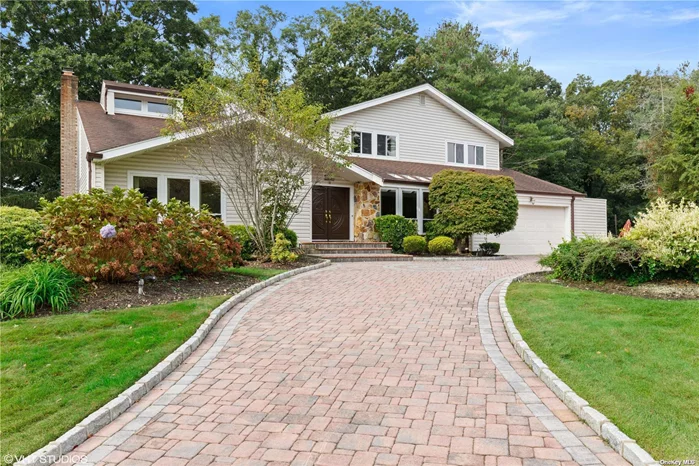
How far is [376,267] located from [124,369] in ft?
28.2

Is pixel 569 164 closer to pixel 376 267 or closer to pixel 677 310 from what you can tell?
pixel 376 267

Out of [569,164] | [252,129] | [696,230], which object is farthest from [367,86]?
[696,230]

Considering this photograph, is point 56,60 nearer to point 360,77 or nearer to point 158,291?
point 360,77

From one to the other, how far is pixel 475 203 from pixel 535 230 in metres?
6.22

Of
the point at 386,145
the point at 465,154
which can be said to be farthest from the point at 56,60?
the point at 465,154

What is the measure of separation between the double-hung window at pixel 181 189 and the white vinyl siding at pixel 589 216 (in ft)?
56.4

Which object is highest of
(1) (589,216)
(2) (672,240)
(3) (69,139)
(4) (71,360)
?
(3) (69,139)

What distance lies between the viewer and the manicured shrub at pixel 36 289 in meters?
6.24

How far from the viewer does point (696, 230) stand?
7711 millimetres

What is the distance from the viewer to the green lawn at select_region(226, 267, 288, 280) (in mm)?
9942

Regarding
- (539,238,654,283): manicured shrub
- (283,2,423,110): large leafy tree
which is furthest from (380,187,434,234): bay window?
(283,2,423,110): large leafy tree

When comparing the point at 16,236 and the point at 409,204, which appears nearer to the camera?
the point at 16,236

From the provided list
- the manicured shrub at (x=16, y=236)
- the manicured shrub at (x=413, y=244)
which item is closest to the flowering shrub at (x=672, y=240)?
the manicured shrub at (x=413, y=244)

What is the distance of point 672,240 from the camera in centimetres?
789
